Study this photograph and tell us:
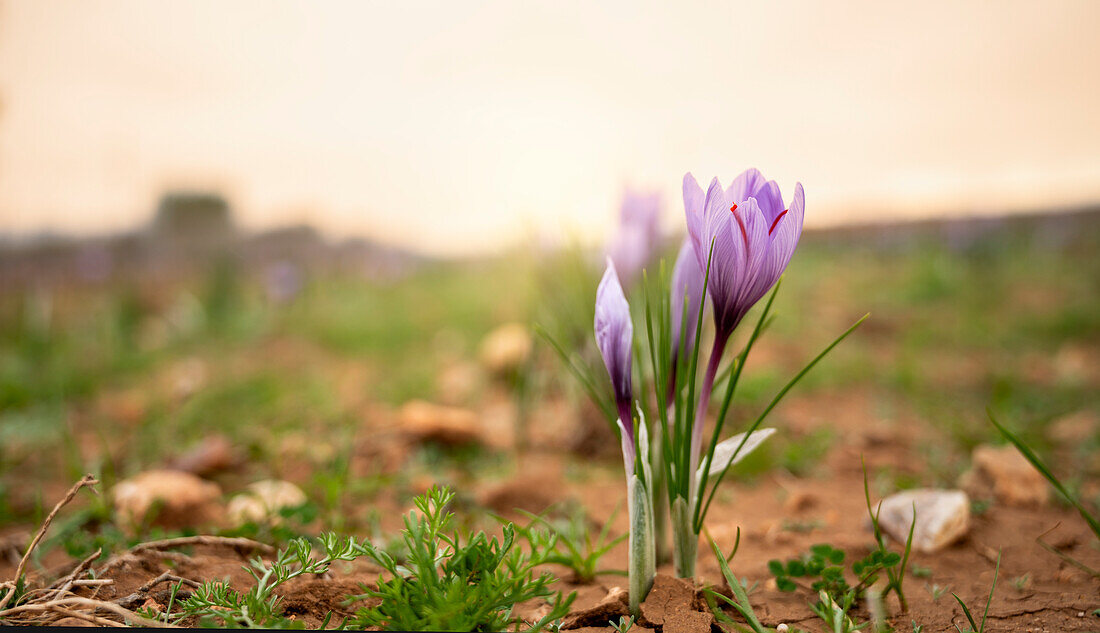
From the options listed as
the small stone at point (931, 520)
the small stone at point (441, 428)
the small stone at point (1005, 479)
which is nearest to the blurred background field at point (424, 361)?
the small stone at point (441, 428)

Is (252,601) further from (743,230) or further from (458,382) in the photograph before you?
(458,382)

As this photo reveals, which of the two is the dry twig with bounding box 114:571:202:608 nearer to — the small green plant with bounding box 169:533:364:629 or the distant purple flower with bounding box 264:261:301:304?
the small green plant with bounding box 169:533:364:629

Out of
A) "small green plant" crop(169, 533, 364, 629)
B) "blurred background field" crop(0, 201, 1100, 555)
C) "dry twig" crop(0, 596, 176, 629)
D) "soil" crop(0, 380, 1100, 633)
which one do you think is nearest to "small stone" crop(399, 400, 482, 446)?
"blurred background field" crop(0, 201, 1100, 555)

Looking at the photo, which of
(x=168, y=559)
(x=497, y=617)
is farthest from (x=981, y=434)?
(x=168, y=559)

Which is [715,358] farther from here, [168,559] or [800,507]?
[168,559]

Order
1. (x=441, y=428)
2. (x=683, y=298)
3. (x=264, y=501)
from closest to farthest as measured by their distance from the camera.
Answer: (x=683, y=298), (x=264, y=501), (x=441, y=428)

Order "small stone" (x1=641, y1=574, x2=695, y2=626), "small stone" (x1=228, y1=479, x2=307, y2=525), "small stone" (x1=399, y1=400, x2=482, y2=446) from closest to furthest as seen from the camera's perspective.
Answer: "small stone" (x1=641, y1=574, x2=695, y2=626) < "small stone" (x1=228, y1=479, x2=307, y2=525) < "small stone" (x1=399, y1=400, x2=482, y2=446)

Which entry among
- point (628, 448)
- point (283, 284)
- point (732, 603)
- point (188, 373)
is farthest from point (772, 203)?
point (283, 284)
